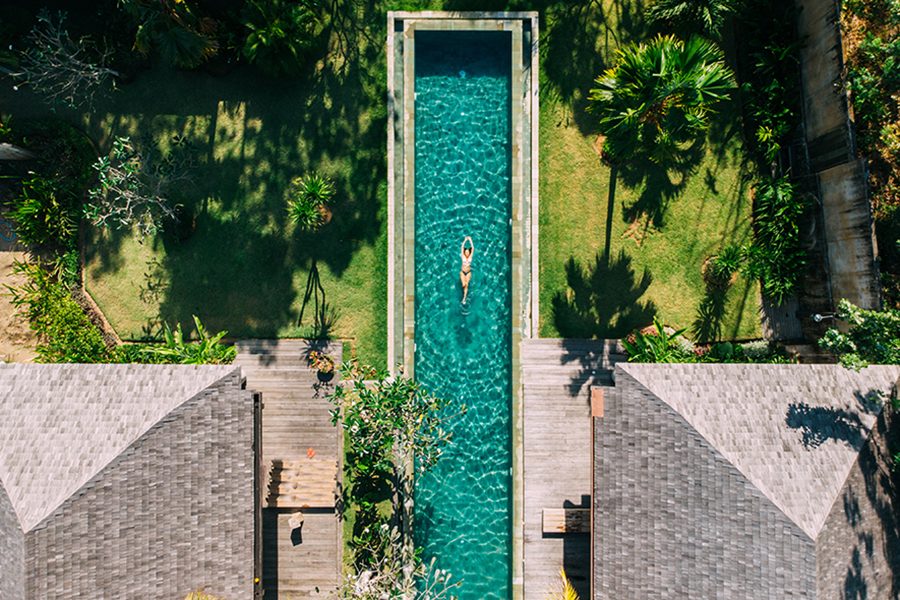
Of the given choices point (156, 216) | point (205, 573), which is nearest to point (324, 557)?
point (205, 573)

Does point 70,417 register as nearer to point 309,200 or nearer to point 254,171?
point 309,200

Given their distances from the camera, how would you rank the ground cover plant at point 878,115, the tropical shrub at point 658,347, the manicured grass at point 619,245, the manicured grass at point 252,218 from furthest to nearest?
the manicured grass at point 619,245
the manicured grass at point 252,218
the tropical shrub at point 658,347
the ground cover plant at point 878,115

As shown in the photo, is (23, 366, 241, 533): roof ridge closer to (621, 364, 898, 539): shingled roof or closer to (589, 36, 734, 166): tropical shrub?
(621, 364, 898, 539): shingled roof

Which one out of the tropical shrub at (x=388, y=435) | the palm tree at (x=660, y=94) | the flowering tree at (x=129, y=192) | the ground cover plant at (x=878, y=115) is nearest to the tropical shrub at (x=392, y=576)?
the tropical shrub at (x=388, y=435)

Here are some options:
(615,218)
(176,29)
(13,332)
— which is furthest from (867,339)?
(13,332)

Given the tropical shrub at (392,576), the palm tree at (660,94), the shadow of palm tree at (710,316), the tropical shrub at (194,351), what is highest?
the palm tree at (660,94)

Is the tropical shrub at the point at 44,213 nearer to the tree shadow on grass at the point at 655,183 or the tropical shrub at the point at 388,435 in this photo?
the tropical shrub at the point at 388,435

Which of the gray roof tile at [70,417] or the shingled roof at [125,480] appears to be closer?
the shingled roof at [125,480]
